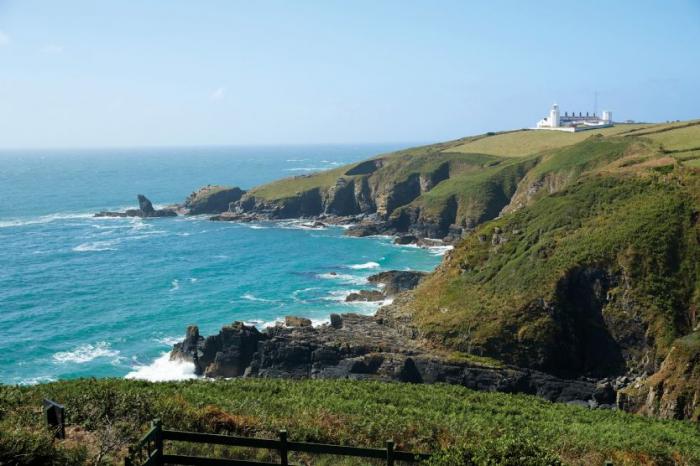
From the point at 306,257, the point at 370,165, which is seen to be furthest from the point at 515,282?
the point at 370,165

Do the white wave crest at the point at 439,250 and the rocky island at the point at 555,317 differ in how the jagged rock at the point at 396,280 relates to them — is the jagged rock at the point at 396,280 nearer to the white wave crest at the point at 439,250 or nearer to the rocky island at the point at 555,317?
the rocky island at the point at 555,317

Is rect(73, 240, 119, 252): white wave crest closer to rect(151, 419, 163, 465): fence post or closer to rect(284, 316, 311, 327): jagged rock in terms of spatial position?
rect(284, 316, 311, 327): jagged rock

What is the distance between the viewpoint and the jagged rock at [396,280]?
77062mm

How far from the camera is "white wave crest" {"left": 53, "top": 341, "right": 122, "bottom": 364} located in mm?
56312

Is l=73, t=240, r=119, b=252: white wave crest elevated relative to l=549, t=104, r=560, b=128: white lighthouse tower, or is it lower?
lower

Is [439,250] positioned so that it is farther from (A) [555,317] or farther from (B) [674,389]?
(B) [674,389]

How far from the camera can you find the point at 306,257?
99.1 metres

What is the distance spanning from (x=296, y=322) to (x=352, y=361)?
44.9 feet

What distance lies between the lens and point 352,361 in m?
50.3

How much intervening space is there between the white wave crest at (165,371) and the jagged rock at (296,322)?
1124cm

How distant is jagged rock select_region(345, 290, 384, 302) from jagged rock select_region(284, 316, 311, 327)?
11.6 meters

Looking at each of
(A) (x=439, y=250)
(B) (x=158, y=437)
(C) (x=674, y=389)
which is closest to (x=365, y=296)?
(A) (x=439, y=250)

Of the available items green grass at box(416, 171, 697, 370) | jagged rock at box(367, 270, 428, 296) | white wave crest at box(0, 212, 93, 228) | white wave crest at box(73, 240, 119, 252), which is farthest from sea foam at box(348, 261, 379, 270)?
white wave crest at box(0, 212, 93, 228)

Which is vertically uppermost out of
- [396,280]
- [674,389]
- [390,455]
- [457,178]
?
[457,178]
